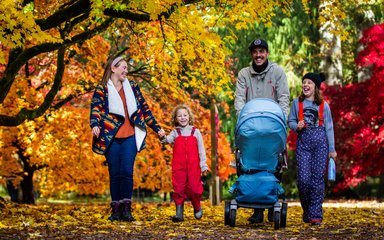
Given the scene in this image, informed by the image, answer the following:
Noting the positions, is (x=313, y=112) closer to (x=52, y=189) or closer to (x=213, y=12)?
(x=213, y=12)

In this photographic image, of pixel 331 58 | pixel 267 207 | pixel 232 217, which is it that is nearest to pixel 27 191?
pixel 331 58

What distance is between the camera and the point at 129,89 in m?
7.49

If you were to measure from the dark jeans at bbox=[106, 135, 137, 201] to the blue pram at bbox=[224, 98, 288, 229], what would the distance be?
4.22ft

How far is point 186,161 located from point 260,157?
53.6 inches

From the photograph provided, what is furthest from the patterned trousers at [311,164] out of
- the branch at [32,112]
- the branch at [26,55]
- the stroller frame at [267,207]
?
the branch at [32,112]

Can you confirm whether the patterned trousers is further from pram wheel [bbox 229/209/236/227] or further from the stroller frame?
pram wheel [bbox 229/209/236/227]

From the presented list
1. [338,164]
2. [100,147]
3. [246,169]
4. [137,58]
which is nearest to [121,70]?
[100,147]

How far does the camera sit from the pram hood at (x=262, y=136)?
6477 millimetres

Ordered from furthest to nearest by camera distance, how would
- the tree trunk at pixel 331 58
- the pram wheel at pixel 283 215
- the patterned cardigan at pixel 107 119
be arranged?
1. the tree trunk at pixel 331 58
2. the patterned cardigan at pixel 107 119
3. the pram wheel at pixel 283 215

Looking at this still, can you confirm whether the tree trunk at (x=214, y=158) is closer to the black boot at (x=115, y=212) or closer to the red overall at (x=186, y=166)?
the red overall at (x=186, y=166)

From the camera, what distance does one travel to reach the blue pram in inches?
251

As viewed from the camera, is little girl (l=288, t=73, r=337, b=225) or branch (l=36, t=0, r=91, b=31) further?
little girl (l=288, t=73, r=337, b=225)

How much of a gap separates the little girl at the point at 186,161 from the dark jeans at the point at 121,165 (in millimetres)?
454

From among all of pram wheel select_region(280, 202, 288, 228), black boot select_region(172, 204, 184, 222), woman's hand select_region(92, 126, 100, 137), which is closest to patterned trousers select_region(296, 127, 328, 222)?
pram wheel select_region(280, 202, 288, 228)
